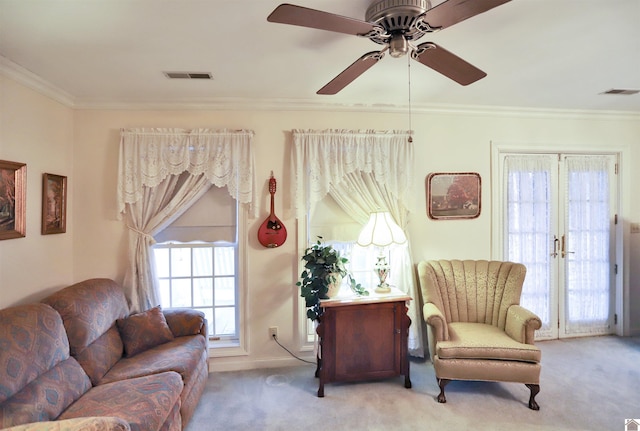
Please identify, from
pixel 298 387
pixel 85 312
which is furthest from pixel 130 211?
pixel 298 387

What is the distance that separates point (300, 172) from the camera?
123 inches

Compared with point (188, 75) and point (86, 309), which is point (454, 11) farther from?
point (86, 309)

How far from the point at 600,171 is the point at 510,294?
2.09 meters

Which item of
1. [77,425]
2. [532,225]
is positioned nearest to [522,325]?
[532,225]

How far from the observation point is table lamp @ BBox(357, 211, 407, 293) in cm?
285

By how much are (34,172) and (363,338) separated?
296 centimetres

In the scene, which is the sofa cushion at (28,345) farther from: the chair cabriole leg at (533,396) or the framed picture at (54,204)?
the chair cabriole leg at (533,396)

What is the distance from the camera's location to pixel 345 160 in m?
3.16

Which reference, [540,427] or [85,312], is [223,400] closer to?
[85,312]

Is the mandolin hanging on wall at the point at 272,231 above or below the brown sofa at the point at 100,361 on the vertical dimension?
→ above

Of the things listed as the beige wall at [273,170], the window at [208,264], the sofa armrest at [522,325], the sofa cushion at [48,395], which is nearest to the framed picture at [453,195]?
the beige wall at [273,170]

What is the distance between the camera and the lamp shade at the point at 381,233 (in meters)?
2.84

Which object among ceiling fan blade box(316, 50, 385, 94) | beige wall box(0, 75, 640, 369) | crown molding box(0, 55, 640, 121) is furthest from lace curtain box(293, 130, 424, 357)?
ceiling fan blade box(316, 50, 385, 94)

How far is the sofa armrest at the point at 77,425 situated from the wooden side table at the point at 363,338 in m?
1.56
